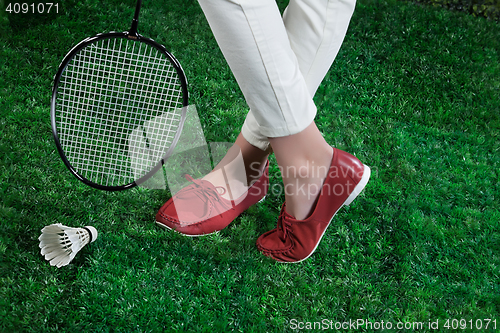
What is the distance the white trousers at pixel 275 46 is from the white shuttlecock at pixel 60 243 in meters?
0.79

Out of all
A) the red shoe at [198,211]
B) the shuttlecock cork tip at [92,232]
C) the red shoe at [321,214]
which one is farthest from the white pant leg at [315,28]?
the shuttlecock cork tip at [92,232]

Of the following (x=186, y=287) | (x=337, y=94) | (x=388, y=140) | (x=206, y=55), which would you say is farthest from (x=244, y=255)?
(x=206, y=55)

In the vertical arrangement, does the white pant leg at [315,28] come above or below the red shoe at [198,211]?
above

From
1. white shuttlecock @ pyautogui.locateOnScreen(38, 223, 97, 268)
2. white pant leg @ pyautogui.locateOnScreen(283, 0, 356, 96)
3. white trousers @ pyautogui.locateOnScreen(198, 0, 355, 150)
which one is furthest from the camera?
white shuttlecock @ pyautogui.locateOnScreen(38, 223, 97, 268)

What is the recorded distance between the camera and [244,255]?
5.21 feet

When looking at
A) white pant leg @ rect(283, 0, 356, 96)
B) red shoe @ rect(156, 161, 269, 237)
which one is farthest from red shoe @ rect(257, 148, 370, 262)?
white pant leg @ rect(283, 0, 356, 96)

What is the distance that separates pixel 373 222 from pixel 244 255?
23.7 inches

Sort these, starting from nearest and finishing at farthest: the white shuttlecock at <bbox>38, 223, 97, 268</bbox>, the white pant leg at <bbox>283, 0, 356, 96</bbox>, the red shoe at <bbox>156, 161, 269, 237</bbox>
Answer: the white pant leg at <bbox>283, 0, 356, 96</bbox>
the white shuttlecock at <bbox>38, 223, 97, 268</bbox>
the red shoe at <bbox>156, 161, 269, 237</bbox>

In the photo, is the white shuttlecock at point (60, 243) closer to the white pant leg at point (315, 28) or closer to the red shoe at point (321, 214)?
the red shoe at point (321, 214)

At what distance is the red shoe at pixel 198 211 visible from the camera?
163 cm

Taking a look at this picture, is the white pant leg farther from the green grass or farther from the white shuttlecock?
the white shuttlecock

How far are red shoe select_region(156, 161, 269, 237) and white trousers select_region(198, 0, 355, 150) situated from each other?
1.60ft

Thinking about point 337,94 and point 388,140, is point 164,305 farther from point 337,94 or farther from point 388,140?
point 337,94

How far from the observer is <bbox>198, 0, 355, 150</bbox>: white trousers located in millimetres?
1121
